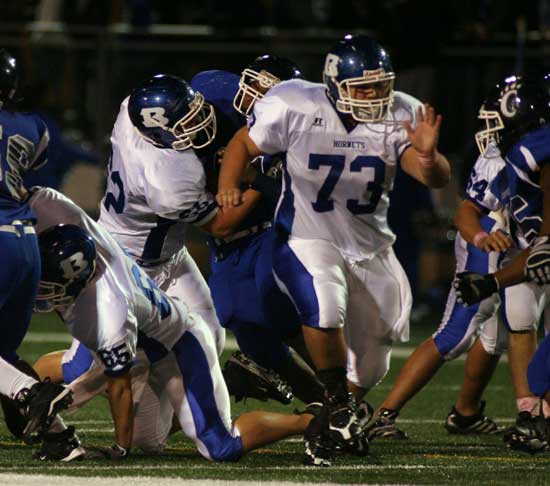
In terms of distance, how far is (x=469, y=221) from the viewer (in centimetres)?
597

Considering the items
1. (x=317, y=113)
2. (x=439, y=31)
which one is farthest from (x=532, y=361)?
(x=439, y=31)

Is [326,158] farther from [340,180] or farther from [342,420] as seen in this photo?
[342,420]

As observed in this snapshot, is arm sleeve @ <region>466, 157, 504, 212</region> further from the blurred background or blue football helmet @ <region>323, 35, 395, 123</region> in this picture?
the blurred background

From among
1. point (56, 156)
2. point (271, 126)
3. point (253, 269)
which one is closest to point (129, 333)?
point (271, 126)

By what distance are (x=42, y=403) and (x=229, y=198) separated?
1.11 m

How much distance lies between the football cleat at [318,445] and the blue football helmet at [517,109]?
1.44 meters

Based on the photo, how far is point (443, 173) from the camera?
5340mm

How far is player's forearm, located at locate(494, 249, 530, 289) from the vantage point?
5.46 m

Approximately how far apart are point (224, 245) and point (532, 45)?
20.2 ft

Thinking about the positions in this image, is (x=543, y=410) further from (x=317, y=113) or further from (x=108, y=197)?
(x=108, y=197)

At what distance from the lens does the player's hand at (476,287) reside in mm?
5426

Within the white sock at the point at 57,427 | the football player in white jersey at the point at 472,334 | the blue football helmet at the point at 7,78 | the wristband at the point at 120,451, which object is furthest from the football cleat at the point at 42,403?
the football player in white jersey at the point at 472,334

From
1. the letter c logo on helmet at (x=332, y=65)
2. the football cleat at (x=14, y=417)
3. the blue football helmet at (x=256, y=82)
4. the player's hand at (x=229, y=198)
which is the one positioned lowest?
the football cleat at (x=14, y=417)

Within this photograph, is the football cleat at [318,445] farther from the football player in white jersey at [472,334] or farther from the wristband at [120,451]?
the football player in white jersey at [472,334]
